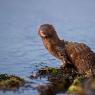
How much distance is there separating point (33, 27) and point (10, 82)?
13.5 m

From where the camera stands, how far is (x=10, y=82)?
51.8 ft

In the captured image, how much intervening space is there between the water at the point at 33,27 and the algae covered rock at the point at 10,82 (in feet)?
1.57

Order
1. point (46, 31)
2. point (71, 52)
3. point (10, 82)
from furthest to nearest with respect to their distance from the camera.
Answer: point (71, 52)
point (46, 31)
point (10, 82)

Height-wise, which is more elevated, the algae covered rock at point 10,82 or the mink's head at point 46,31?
the mink's head at point 46,31

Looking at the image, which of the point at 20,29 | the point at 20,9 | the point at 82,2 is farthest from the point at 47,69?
the point at 82,2

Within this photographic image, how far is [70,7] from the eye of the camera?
3631 cm

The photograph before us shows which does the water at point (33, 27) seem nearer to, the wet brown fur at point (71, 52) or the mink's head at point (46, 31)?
the wet brown fur at point (71, 52)

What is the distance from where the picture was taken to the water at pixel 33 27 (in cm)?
1944

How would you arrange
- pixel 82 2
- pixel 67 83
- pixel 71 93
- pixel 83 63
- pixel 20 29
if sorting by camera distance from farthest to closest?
pixel 82 2 < pixel 20 29 < pixel 83 63 < pixel 67 83 < pixel 71 93

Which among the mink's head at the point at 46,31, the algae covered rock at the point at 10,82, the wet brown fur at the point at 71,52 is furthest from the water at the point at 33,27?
the mink's head at the point at 46,31

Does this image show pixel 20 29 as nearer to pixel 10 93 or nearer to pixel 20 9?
pixel 20 9

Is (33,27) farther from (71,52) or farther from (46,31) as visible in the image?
(46,31)

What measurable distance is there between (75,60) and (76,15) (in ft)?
53.4

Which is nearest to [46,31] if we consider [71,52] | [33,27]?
[71,52]
